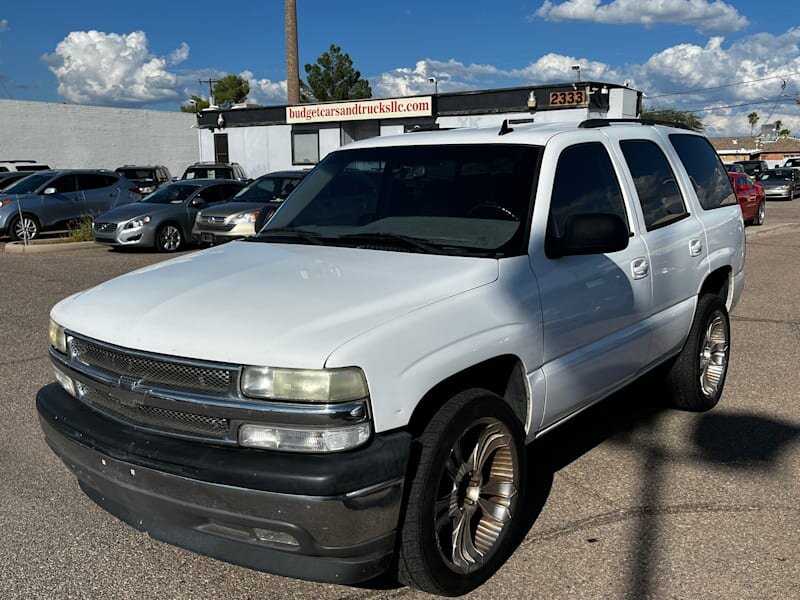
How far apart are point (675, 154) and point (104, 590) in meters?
4.23

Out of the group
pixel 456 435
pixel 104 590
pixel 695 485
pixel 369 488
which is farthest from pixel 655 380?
pixel 104 590

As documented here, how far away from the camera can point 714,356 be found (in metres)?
5.78

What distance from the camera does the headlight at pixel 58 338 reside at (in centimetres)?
347

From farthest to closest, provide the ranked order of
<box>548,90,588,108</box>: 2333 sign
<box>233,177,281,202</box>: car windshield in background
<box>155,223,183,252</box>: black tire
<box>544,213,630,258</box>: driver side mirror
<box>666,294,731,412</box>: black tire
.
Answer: <box>548,90,588,108</box>: 2333 sign
<box>233,177,281,202</box>: car windshield in background
<box>155,223,183,252</box>: black tire
<box>666,294,731,412</box>: black tire
<box>544,213,630,258</box>: driver side mirror

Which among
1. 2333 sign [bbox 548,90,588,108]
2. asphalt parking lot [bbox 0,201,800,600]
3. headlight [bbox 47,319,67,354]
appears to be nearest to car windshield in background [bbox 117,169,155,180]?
2333 sign [bbox 548,90,588,108]

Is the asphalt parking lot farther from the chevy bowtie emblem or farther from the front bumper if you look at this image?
the chevy bowtie emblem

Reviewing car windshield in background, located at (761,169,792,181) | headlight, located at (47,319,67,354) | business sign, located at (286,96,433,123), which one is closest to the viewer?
headlight, located at (47,319,67,354)

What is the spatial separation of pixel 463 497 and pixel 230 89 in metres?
79.1

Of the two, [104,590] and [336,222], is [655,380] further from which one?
[104,590]

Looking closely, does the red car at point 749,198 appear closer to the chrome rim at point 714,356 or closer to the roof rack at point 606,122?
the chrome rim at point 714,356

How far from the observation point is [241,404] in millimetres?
2801

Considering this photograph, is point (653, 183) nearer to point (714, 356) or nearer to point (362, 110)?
point (714, 356)

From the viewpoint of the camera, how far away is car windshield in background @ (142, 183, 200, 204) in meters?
16.8

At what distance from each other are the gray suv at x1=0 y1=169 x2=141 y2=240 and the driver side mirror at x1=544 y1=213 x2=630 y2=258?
52.1 ft
